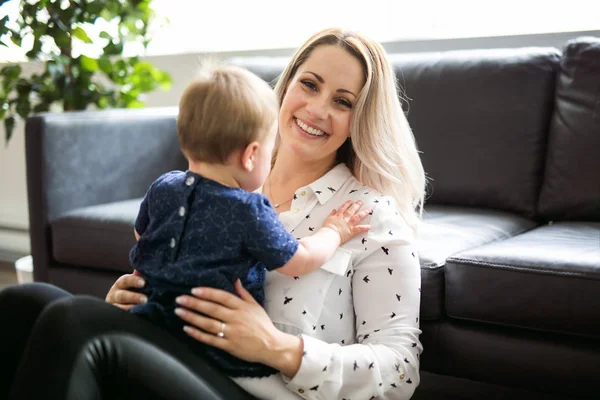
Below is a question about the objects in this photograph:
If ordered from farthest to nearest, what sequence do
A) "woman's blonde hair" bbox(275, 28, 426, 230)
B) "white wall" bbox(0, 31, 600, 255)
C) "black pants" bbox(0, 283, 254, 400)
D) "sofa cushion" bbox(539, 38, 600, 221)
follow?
"white wall" bbox(0, 31, 600, 255) < "sofa cushion" bbox(539, 38, 600, 221) < "woman's blonde hair" bbox(275, 28, 426, 230) < "black pants" bbox(0, 283, 254, 400)

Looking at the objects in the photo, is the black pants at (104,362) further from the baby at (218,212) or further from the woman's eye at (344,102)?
the woman's eye at (344,102)

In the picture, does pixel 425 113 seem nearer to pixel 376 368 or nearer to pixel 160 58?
pixel 376 368

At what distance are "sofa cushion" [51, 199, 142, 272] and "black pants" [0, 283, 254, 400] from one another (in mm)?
1111

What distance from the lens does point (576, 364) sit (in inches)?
61.5

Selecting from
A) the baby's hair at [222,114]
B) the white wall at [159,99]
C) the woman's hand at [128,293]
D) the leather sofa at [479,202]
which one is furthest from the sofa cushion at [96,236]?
the white wall at [159,99]

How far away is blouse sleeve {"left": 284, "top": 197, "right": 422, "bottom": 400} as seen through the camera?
1271 millimetres

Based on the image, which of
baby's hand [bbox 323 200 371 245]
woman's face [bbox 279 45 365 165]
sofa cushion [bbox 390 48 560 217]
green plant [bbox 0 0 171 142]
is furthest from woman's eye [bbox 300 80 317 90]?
green plant [bbox 0 0 171 142]

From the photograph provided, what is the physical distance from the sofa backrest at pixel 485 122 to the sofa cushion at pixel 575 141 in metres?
0.04

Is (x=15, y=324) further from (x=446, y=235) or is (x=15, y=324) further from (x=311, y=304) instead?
(x=446, y=235)

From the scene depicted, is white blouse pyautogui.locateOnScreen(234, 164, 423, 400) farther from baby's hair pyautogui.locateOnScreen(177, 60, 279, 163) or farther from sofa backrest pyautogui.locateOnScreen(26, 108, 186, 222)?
sofa backrest pyautogui.locateOnScreen(26, 108, 186, 222)

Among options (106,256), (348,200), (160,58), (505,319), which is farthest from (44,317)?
(160,58)

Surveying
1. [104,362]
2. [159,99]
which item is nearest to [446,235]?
[104,362]

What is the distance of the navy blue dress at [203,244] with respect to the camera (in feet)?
3.91

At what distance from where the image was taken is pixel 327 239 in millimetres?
1325
